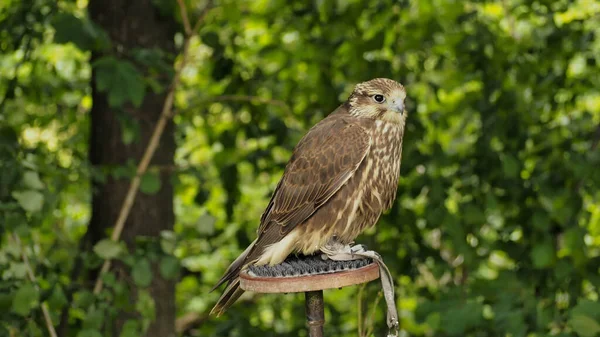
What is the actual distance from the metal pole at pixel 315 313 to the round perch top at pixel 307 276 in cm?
9

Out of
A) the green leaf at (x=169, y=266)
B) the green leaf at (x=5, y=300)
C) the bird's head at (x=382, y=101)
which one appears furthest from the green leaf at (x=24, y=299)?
the bird's head at (x=382, y=101)

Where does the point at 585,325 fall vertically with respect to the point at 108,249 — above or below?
below

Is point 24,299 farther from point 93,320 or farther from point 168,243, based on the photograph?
point 168,243

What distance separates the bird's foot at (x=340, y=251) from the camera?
2941mm

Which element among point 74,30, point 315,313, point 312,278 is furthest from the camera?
point 74,30

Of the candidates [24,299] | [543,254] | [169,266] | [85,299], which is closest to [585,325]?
[543,254]

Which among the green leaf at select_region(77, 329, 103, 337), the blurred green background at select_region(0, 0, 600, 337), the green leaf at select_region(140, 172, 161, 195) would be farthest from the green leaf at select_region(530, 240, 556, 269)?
the green leaf at select_region(77, 329, 103, 337)

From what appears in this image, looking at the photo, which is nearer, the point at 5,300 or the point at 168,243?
the point at 5,300

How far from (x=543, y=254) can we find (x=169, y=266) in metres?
1.78

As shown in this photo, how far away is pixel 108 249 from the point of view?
143 inches

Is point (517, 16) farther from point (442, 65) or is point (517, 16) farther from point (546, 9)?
point (442, 65)

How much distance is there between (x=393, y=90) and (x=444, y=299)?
1458 millimetres

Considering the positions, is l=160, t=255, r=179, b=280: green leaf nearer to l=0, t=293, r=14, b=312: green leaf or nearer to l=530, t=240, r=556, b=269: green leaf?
l=0, t=293, r=14, b=312: green leaf

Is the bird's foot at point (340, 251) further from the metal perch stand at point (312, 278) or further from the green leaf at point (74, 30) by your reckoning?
the green leaf at point (74, 30)
